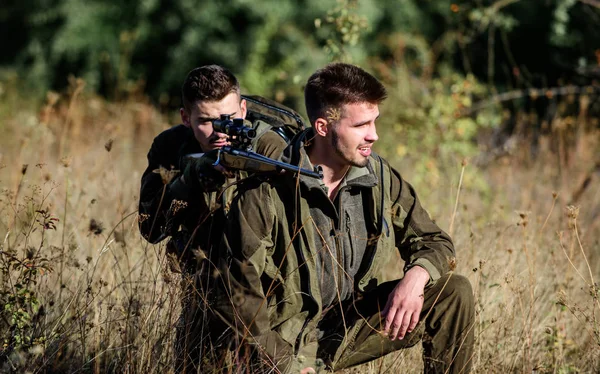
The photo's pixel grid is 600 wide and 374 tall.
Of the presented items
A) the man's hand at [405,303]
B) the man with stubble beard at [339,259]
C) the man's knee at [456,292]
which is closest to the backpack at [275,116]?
the man with stubble beard at [339,259]

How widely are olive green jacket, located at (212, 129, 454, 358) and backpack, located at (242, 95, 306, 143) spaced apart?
0.64 feet

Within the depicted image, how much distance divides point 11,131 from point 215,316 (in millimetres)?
6067

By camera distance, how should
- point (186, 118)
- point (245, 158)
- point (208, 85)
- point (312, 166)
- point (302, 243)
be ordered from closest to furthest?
point (245, 158)
point (302, 243)
point (312, 166)
point (208, 85)
point (186, 118)

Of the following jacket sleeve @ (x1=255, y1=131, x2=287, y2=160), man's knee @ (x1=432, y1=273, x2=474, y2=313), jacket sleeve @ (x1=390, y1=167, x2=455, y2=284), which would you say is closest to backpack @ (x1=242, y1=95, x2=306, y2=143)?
jacket sleeve @ (x1=255, y1=131, x2=287, y2=160)

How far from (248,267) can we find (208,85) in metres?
1.02

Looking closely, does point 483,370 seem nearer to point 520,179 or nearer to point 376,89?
point 376,89

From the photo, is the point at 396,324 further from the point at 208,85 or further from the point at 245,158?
the point at 208,85

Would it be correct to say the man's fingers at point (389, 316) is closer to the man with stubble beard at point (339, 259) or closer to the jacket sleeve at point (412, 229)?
the man with stubble beard at point (339, 259)

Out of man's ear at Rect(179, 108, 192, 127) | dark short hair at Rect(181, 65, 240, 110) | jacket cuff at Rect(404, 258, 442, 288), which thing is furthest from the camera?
man's ear at Rect(179, 108, 192, 127)

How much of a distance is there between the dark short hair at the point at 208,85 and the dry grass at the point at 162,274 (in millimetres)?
476

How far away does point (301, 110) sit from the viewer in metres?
9.75

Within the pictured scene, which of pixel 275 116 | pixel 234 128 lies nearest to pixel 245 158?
pixel 234 128

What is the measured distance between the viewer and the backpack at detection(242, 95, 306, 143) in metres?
3.50

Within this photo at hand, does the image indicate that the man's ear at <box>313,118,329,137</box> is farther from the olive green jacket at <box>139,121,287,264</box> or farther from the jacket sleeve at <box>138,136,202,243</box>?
the jacket sleeve at <box>138,136,202,243</box>
